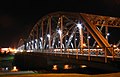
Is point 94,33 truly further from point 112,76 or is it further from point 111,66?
point 112,76

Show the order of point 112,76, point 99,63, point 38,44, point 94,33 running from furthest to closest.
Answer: point 38,44 → point 94,33 → point 99,63 → point 112,76

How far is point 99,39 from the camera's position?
26.0 meters

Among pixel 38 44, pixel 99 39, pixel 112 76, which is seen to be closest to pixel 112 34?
pixel 38 44

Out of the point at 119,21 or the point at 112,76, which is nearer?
the point at 112,76

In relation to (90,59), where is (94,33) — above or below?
above

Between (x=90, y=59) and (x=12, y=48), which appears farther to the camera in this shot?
(x=12, y=48)

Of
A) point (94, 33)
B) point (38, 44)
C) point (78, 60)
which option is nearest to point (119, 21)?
point (94, 33)

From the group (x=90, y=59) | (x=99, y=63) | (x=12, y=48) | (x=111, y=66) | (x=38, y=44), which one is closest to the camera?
(x=111, y=66)

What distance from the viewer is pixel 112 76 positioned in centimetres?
1272

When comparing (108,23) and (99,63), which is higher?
(108,23)

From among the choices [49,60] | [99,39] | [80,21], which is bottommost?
[49,60]

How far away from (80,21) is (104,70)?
13.3m

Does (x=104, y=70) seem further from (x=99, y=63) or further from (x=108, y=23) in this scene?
(x=108, y=23)

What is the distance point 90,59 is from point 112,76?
966 cm
